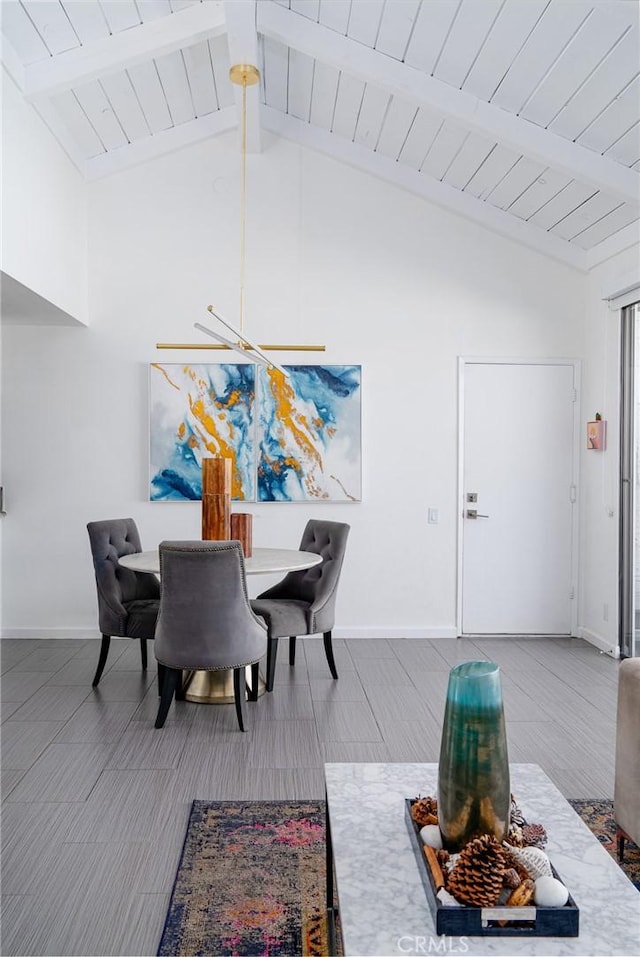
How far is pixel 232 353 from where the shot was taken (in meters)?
5.29

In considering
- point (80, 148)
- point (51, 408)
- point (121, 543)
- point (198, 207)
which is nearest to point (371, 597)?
point (121, 543)

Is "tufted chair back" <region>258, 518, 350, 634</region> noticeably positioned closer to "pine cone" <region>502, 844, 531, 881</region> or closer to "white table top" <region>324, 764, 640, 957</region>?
"white table top" <region>324, 764, 640, 957</region>

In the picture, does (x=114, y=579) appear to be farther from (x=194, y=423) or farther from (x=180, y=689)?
(x=194, y=423)

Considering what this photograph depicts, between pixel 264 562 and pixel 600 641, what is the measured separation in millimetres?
2725

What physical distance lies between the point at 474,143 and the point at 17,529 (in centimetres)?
415

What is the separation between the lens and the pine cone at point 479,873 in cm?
137

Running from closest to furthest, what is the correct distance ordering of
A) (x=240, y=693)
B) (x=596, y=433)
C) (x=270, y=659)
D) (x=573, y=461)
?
(x=240, y=693)
(x=270, y=659)
(x=596, y=433)
(x=573, y=461)

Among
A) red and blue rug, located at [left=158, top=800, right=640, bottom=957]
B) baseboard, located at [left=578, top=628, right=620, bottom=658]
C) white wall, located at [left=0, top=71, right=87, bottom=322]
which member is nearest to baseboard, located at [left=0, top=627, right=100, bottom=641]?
white wall, located at [left=0, top=71, right=87, bottom=322]

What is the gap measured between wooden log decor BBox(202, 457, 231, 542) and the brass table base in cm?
76

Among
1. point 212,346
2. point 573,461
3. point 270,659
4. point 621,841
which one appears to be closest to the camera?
point 621,841

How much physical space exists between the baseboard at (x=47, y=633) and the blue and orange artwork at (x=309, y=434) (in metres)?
1.66

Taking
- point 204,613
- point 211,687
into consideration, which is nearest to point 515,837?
point 204,613

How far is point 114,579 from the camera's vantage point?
4035 mm

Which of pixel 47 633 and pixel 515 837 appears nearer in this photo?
pixel 515 837
